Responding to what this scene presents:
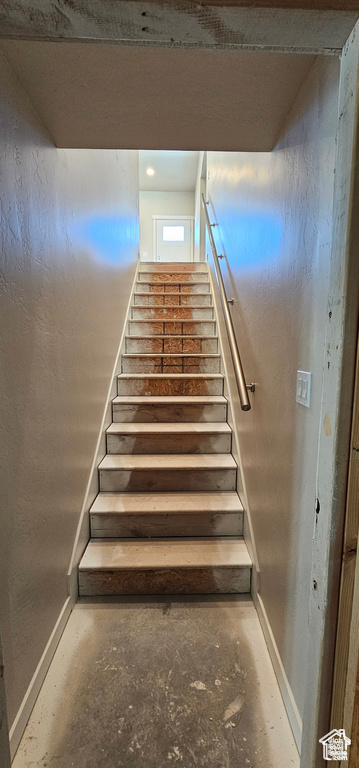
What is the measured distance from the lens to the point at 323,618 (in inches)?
30.2

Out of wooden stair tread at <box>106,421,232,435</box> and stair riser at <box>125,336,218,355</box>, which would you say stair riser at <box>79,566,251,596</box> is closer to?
wooden stair tread at <box>106,421,232,435</box>

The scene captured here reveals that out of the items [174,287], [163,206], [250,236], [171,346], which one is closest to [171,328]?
[171,346]

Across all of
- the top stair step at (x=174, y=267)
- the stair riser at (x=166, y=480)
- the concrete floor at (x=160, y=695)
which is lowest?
the concrete floor at (x=160, y=695)

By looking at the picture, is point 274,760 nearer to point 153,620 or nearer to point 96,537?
point 153,620

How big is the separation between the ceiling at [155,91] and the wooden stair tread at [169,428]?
153 centimetres

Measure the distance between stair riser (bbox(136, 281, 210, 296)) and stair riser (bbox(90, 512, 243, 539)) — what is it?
8.69 ft

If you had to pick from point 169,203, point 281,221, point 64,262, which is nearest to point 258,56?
point 281,221

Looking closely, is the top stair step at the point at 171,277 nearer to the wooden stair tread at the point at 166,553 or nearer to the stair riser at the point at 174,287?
the stair riser at the point at 174,287

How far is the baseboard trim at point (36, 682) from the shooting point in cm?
105

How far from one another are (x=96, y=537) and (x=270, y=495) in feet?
3.42

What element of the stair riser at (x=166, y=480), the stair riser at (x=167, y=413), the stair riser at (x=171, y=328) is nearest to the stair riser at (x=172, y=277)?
the stair riser at (x=171, y=328)

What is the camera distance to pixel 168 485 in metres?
2.05

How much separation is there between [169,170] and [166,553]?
19.8 ft

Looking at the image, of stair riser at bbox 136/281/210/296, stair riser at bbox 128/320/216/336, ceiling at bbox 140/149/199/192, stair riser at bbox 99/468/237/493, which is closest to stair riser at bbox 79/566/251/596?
stair riser at bbox 99/468/237/493
